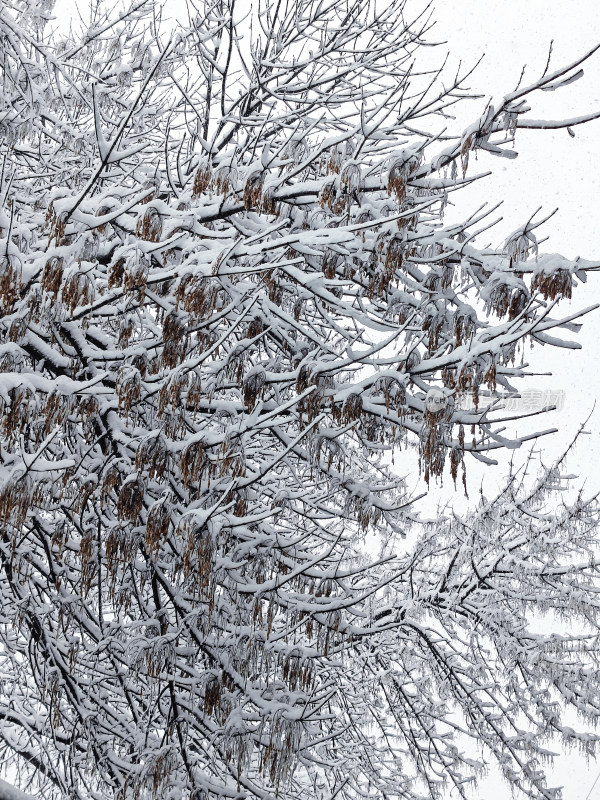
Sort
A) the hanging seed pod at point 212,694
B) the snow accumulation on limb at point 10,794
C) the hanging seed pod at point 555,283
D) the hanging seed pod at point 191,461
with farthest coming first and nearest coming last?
1. the hanging seed pod at point 212,694
2. the hanging seed pod at point 191,461
3. the hanging seed pod at point 555,283
4. the snow accumulation on limb at point 10,794

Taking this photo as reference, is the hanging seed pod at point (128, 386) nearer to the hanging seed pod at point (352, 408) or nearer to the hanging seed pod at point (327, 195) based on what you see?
the hanging seed pod at point (352, 408)

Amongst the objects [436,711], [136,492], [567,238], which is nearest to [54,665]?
[136,492]

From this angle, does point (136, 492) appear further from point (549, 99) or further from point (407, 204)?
point (549, 99)

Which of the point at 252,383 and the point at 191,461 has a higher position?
the point at 252,383

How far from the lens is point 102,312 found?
114 inches

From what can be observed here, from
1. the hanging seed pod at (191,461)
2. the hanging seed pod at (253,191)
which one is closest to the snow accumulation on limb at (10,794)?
the hanging seed pod at (191,461)

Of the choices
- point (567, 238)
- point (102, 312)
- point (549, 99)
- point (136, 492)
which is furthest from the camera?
point (549, 99)

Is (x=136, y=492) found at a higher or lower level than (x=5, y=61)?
lower

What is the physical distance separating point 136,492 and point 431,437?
97 cm

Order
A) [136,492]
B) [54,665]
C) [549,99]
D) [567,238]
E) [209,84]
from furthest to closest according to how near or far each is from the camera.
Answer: [549,99]
[567,238]
[209,84]
[54,665]
[136,492]

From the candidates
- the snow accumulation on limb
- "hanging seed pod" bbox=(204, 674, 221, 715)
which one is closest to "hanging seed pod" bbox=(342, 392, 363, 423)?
"hanging seed pod" bbox=(204, 674, 221, 715)

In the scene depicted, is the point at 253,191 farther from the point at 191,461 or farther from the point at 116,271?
the point at 191,461

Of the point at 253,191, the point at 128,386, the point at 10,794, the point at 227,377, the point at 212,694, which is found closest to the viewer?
the point at 10,794

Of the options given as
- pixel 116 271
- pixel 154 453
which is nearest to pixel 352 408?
pixel 154 453
